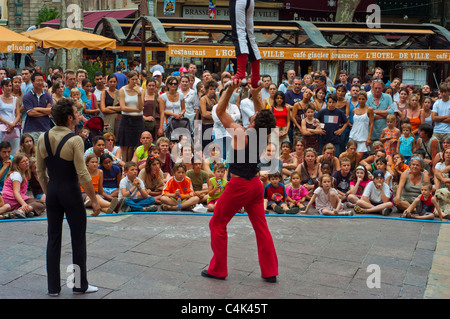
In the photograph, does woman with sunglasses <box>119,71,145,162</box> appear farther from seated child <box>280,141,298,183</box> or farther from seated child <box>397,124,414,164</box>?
seated child <box>397,124,414,164</box>

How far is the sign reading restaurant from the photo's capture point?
31516mm

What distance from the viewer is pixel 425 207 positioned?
9031 mm

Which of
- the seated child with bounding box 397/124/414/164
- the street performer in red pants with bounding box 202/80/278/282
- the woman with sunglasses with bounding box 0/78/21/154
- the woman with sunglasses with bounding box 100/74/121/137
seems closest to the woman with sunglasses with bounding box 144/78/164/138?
the woman with sunglasses with bounding box 100/74/121/137

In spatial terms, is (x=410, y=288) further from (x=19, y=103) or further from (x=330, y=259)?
(x=19, y=103)

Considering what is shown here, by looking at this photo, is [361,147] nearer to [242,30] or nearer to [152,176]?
[152,176]

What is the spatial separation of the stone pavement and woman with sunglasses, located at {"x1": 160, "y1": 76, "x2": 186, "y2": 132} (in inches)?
120

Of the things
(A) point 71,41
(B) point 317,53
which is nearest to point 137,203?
(B) point 317,53

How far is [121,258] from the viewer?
6.70 m

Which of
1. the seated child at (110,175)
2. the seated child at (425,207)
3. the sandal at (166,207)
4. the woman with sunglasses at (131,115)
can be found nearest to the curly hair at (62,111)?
the sandal at (166,207)

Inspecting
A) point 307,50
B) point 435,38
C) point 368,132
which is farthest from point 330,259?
point 435,38

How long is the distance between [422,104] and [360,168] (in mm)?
2981

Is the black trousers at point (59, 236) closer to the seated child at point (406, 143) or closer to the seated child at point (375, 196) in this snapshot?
the seated child at point (375, 196)

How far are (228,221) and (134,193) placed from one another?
3281 mm

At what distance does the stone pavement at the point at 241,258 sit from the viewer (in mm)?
5844
